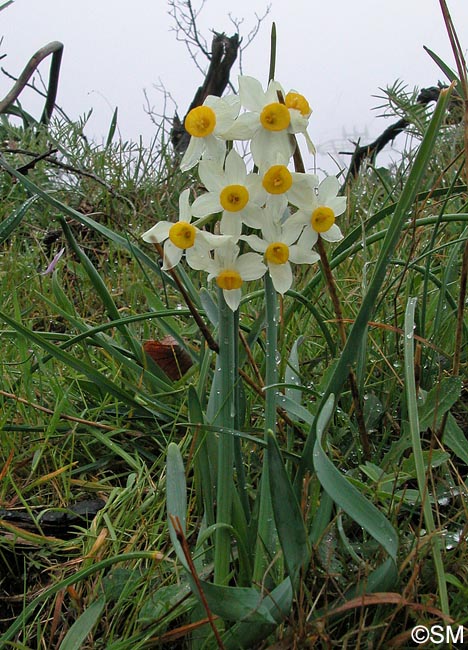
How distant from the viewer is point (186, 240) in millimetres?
556

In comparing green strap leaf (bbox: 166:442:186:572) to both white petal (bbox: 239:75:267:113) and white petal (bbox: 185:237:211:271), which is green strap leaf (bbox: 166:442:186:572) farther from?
white petal (bbox: 239:75:267:113)

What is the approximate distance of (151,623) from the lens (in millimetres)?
667

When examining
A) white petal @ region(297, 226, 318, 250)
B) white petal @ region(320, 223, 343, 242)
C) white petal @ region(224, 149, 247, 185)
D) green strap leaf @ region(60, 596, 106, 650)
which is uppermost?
white petal @ region(224, 149, 247, 185)

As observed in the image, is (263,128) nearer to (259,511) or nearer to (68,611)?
(259,511)

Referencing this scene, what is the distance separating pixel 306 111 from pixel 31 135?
6.81 ft

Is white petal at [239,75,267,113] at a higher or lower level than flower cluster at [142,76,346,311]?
higher

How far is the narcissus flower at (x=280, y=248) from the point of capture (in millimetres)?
560

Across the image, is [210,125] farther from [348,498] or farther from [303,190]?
[348,498]

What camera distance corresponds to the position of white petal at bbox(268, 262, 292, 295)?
0.57 m

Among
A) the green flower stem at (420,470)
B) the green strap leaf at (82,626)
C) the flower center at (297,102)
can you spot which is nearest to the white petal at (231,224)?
the flower center at (297,102)

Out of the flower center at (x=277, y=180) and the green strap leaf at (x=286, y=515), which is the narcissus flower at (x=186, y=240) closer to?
the flower center at (x=277, y=180)

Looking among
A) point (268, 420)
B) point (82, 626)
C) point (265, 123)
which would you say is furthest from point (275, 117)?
point (82, 626)

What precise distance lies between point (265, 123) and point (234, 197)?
6 cm

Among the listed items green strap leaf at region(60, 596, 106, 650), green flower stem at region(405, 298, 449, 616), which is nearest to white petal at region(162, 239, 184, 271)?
green flower stem at region(405, 298, 449, 616)
